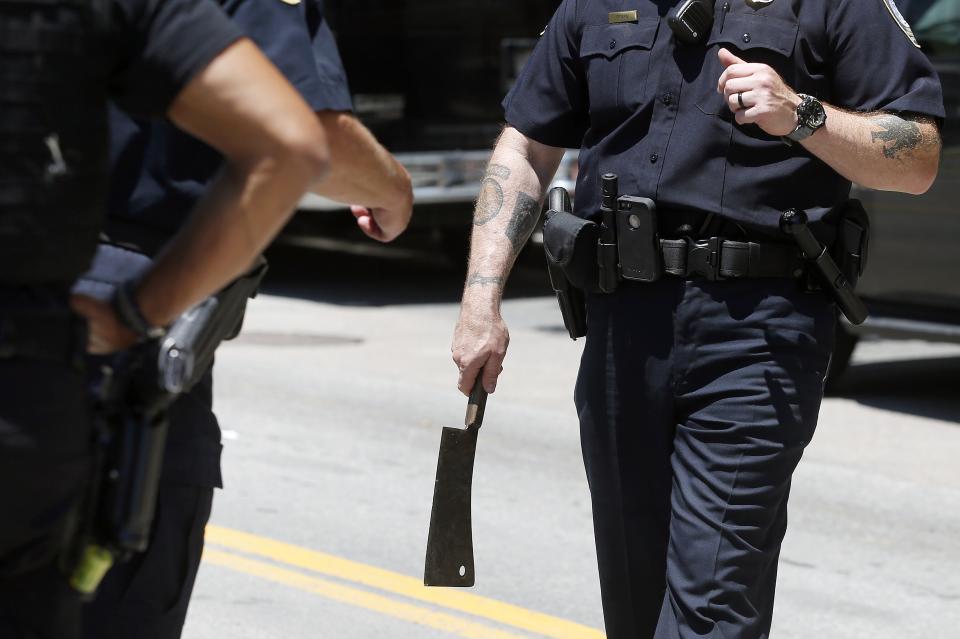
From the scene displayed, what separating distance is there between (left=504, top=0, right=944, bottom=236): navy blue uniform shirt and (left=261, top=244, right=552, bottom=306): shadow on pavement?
8.93 meters

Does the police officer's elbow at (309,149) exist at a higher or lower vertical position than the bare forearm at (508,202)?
higher

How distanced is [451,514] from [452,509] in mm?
11

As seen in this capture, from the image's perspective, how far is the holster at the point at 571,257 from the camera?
351 centimetres

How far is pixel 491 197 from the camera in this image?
3.72 metres

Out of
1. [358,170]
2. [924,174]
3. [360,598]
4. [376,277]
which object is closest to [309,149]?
[358,170]

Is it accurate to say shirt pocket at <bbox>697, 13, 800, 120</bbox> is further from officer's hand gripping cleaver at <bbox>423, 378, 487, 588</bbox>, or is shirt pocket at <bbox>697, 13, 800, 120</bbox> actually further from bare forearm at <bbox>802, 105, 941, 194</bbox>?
officer's hand gripping cleaver at <bbox>423, 378, 487, 588</bbox>

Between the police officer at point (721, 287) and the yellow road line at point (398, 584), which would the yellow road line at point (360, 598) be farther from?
the police officer at point (721, 287)

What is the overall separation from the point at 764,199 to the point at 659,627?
0.85m

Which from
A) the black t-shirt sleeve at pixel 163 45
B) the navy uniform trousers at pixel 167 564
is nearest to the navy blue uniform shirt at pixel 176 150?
the navy uniform trousers at pixel 167 564

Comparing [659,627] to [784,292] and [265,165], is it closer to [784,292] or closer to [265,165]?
[784,292]

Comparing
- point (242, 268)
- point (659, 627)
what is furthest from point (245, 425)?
point (242, 268)

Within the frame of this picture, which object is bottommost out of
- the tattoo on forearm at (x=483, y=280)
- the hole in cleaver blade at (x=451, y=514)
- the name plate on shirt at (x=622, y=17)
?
the hole in cleaver blade at (x=451, y=514)

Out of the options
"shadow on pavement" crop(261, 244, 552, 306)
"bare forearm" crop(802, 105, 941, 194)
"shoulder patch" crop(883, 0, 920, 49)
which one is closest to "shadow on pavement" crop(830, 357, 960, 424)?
"shadow on pavement" crop(261, 244, 552, 306)

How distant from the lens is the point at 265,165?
2104 mm
